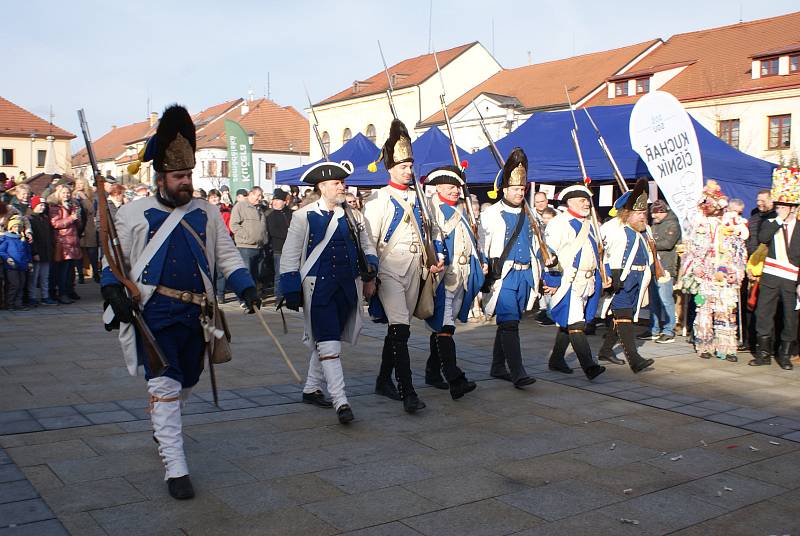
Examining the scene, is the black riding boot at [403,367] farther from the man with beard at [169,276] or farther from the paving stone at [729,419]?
the paving stone at [729,419]

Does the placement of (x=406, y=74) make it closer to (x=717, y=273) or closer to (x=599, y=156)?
(x=599, y=156)

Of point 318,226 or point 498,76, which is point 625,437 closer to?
point 318,226

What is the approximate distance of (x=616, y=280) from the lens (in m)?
8.91

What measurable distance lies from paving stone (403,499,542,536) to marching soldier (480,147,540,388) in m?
3.27

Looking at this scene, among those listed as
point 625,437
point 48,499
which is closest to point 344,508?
point 48,499

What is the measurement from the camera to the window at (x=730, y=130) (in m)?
37.4

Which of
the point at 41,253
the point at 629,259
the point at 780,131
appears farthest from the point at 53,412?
the point at 780,131

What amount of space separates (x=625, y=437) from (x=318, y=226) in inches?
106

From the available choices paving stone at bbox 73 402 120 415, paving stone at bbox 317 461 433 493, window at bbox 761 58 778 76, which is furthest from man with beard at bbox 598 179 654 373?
window at bbox 761 58 778 76

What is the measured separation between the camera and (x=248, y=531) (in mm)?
4098

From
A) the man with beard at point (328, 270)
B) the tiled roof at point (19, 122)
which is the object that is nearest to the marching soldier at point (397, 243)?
the man with beard at point (328, 270)

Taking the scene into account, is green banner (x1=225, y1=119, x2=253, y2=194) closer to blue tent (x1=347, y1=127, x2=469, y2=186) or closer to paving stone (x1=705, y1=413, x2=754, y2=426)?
blue tent (x1=347, y1=127, x2=469, y2=186)

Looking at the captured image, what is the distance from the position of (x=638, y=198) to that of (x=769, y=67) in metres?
31.7

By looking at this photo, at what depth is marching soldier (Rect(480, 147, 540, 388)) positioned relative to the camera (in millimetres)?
7773
